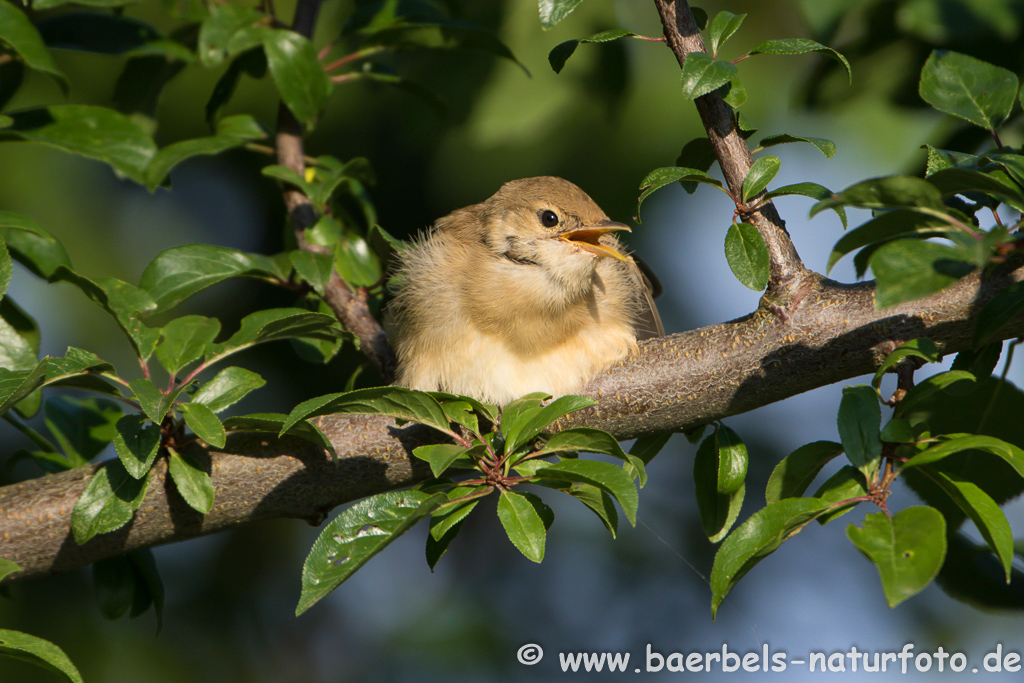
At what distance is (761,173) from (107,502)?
1802 millimetres

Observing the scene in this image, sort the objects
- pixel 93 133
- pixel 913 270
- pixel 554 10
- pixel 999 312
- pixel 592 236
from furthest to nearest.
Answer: pixel 592 236, pixel 93 133, pixel 554 10, pixel 999 312, pixel 913 270

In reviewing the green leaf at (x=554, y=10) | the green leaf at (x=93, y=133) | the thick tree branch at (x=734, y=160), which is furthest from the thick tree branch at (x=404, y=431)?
the green leaf at (x=93, y=133)

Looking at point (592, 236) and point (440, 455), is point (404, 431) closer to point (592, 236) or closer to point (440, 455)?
point (440, 455)

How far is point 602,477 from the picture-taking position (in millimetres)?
1695

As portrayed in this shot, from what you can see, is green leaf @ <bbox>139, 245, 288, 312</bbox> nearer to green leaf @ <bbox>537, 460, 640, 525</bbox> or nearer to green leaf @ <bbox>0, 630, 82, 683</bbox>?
green leaf @ <bbox>0, 630, 82, 683</bbox>

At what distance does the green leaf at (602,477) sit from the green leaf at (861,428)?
454 millimetres

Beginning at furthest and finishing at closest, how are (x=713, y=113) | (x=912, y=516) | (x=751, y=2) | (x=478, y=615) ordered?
(x=478, y=615), (x=751, y=2), (x=713, y=113), (x=912, y=516)

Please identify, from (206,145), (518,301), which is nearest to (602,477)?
(518,301)

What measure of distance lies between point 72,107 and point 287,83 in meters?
0.70

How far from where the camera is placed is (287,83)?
2.74m

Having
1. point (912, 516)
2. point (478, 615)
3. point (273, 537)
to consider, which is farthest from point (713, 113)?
point (273, 537)

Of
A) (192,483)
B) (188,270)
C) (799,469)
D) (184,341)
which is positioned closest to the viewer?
(799,469)

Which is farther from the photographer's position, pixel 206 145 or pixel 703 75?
pixel 206 145

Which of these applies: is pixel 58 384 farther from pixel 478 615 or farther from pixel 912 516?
pixel 478 615
